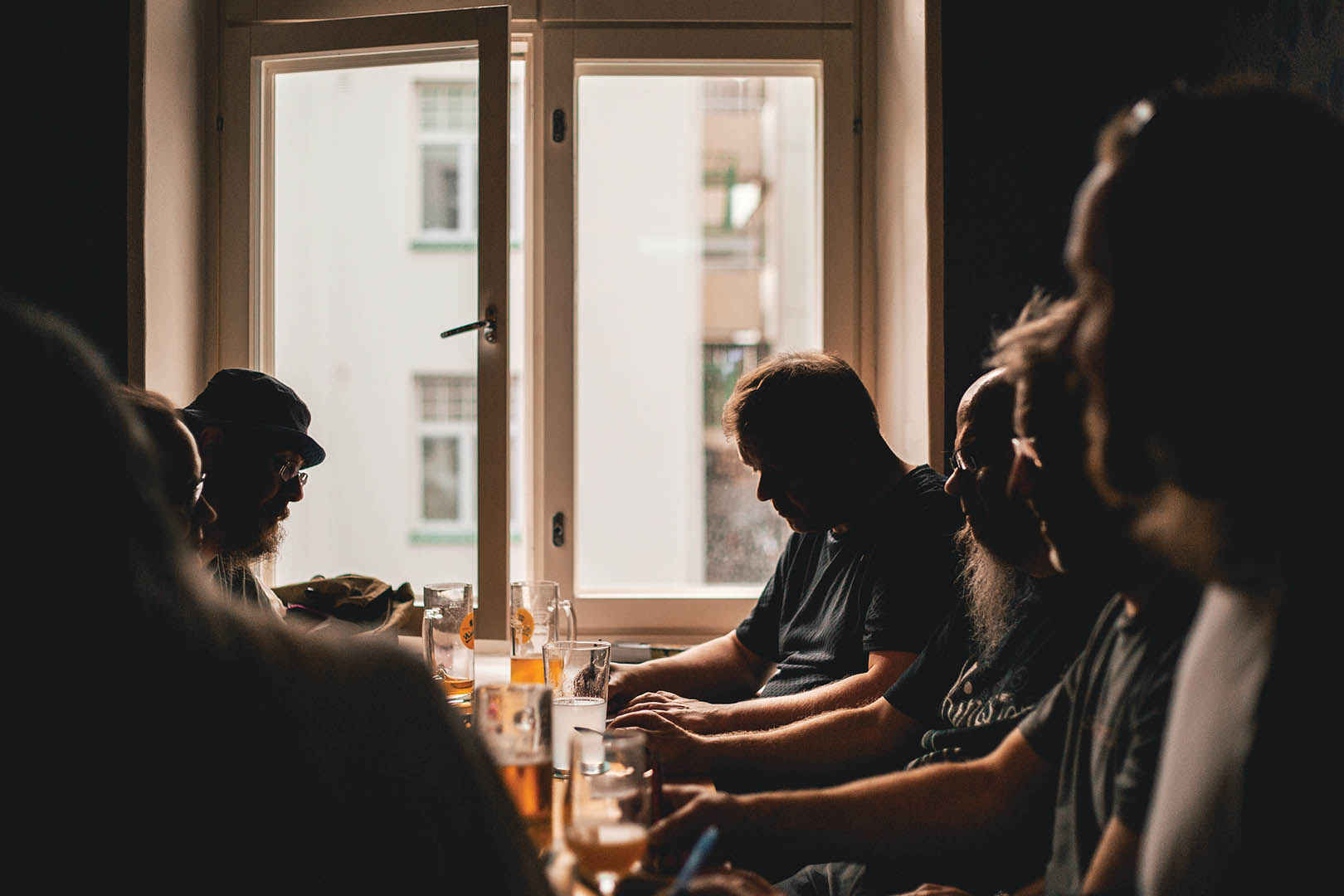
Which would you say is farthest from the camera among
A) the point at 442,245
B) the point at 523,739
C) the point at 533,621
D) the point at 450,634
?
the point at 442,245

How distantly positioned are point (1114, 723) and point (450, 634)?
1.15 m

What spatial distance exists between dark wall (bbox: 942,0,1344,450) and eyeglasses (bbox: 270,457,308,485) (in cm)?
149

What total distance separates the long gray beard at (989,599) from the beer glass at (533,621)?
0.73m

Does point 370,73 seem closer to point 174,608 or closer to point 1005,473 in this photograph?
point 1005,473

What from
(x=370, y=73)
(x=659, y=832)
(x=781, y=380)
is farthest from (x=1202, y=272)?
(x=370, y=73)

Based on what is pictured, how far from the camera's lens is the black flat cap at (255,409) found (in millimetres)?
2234

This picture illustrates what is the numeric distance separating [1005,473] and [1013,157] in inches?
45.5

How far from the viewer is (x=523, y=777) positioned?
115 centimetres

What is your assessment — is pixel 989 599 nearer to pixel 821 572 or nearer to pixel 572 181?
pixel 821 572

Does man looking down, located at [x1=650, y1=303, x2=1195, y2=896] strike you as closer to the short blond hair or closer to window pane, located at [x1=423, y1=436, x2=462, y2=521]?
the short blond hair

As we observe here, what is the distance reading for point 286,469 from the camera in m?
2.31

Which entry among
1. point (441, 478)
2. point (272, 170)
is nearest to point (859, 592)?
point (441, 478)

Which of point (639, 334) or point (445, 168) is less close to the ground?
point (445, 168)

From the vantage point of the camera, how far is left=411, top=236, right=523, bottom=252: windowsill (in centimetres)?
268
